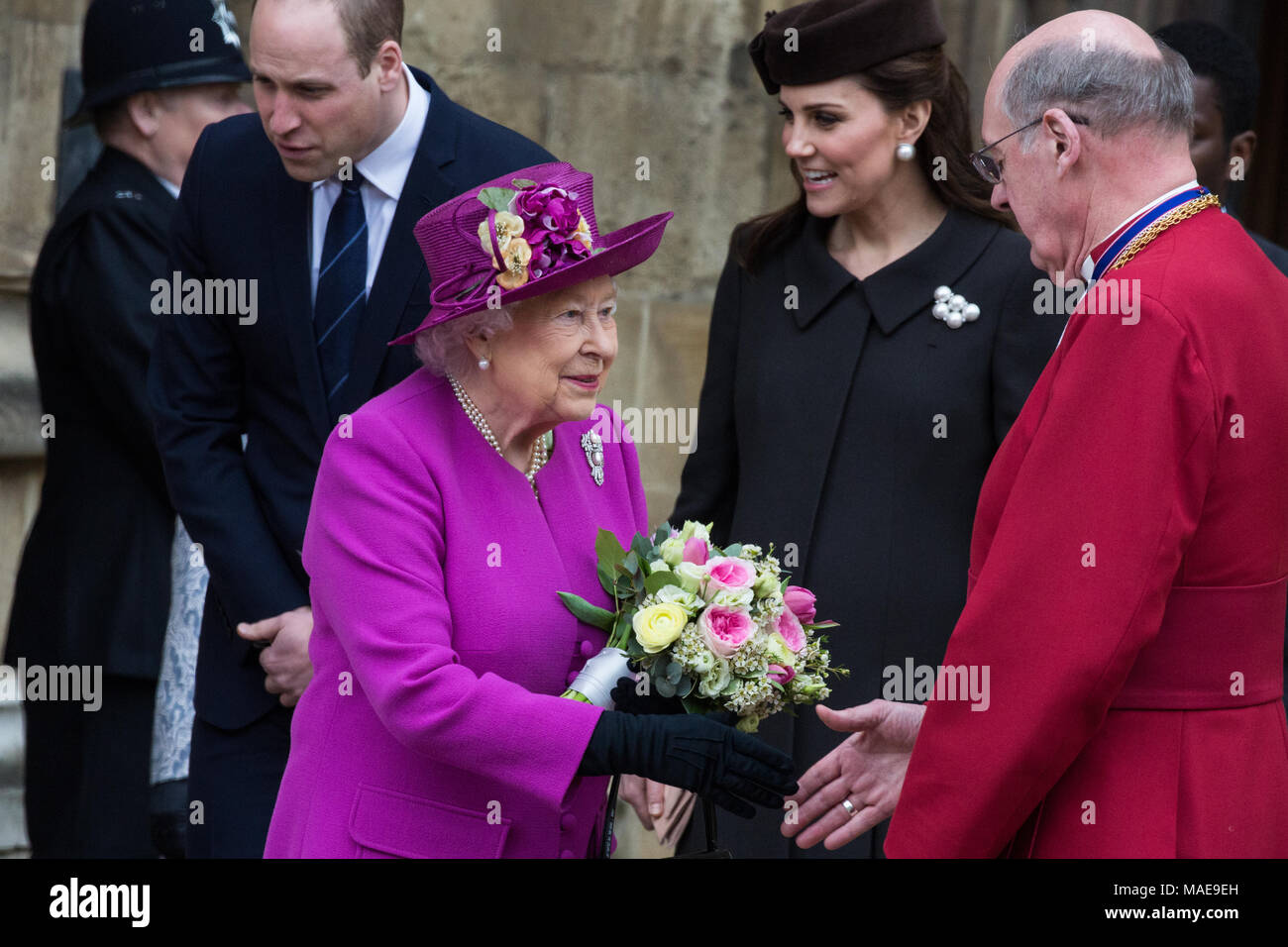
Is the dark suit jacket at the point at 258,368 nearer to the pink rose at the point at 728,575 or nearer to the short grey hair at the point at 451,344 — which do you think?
the short grey hair at the point at 451,344

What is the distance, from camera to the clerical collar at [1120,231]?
269cm

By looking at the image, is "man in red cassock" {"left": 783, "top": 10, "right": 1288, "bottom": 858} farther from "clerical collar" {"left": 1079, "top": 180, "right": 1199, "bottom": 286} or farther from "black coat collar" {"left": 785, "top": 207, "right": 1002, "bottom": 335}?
"black coat collar" {"left": 785, "top": 207, "right": 1002, "bottom": 335}

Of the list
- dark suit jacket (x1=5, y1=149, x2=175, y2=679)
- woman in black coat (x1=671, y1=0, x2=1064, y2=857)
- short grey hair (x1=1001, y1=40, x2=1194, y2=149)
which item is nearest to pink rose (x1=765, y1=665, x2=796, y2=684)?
woman in black coat (x1=671, y1=0, x2=1064, y2=857)

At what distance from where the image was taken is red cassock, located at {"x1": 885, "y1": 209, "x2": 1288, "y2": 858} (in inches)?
98.3

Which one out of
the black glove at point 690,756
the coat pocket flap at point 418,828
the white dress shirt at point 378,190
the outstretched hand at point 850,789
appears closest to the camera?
the black glove at point 690,756

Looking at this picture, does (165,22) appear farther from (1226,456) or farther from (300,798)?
(1226,456)

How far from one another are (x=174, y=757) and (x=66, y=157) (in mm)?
2300

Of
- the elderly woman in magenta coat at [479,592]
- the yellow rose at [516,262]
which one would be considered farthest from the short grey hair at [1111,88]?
the yellow rose at [516,262]

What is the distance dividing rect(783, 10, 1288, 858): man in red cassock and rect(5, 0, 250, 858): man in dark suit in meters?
2.52

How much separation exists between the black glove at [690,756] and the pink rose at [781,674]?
0.13 metres

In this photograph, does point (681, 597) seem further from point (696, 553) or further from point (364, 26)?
point (364, 26)

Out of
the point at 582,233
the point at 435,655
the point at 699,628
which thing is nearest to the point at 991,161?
the point at 582,233

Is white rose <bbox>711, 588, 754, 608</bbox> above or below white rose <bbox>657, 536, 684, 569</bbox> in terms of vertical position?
below
